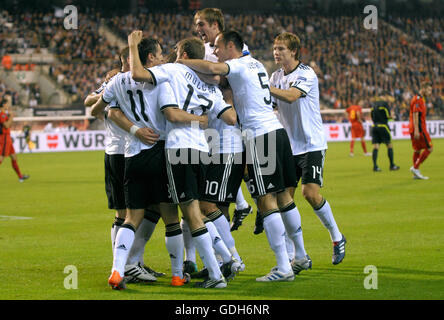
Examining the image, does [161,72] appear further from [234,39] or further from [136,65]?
[234,39]

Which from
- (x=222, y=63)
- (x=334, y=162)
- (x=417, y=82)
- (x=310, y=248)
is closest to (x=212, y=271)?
(x=222, y=63)

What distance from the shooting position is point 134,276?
7.19m

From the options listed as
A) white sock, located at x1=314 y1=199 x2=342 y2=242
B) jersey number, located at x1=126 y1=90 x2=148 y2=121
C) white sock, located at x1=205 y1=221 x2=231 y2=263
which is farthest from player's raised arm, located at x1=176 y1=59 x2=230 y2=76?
white sock, located at x1=314 y1=199 x2=342 y2=242

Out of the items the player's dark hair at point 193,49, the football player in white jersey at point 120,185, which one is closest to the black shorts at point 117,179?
the football player in white jersey at point 120,185

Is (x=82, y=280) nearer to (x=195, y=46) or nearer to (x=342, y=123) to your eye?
(x=195, y=46)

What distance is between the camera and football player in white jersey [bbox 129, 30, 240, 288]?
21.8 feet

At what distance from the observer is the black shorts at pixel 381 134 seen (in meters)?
20.7

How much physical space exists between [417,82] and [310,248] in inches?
1482

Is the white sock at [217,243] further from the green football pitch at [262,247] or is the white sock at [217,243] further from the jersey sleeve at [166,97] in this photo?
the jersey sleeve at [166,97]

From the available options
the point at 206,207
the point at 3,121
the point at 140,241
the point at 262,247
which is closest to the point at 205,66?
the point at 206,207

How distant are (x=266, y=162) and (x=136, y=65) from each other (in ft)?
5.45

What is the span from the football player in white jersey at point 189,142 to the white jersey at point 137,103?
163 mm

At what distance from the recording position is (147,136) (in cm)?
672

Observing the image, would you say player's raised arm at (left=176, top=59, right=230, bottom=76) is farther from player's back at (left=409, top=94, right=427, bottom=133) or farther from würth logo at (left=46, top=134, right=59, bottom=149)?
würth logo at (left=46, top=134, right=59, bottom=149)
